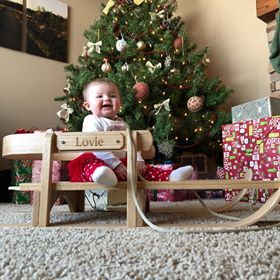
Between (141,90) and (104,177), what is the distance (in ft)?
3.36

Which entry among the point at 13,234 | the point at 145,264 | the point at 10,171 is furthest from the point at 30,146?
the point at 10,171

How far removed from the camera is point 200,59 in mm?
1931

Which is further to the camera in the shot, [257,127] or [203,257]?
[257,127]

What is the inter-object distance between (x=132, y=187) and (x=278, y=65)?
27.6 inches

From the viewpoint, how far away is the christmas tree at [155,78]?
5.90ft

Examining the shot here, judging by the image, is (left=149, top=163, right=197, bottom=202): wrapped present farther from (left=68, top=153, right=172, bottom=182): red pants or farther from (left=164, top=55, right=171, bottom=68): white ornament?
(left=68, top=153, right=172, bottom=182): red pants

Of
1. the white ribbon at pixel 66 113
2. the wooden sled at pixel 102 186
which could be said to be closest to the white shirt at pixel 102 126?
the wooden sled at pixel 102 186

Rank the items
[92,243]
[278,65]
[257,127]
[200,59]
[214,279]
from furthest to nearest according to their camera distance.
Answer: [200,59] → [257,127] → [278,65] → [92,243] → [214,279]

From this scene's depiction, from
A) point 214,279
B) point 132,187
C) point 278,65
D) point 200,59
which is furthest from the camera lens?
point 200,59

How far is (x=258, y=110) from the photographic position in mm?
1492

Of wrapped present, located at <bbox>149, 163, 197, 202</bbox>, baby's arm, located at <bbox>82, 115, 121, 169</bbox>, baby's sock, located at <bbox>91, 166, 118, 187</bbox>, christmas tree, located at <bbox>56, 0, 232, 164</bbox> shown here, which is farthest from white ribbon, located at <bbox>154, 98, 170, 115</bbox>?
baby's sock, located at <bbox>91, 166, 118, 187</bbox>

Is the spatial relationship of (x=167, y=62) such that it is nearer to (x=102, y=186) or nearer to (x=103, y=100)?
(x=103, y=100)

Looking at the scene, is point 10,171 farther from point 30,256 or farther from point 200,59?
point 30,256

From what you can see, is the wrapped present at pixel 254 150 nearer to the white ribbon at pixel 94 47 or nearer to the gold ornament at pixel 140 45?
the gold ornament at pixel 140 45
